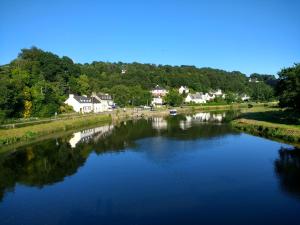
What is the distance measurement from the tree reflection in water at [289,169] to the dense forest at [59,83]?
3285cm

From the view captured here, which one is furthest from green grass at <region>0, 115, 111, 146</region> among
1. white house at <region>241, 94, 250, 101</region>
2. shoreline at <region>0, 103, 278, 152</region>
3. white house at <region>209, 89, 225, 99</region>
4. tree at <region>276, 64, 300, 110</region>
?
white house at <region>241, 94, 250, 101</region>

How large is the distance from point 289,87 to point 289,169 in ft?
76.9

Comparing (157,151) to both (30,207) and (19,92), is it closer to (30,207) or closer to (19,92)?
(30,207)

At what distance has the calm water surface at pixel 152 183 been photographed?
1695 cm

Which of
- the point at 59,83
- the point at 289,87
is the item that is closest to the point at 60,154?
the point at 289,87

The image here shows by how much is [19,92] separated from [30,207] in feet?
124

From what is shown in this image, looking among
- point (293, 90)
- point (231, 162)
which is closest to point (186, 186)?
point (231, 162)

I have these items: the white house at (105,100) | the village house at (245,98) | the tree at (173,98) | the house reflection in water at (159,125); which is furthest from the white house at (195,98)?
the house reflection in water at (159,125)

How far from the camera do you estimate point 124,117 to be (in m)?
75.0

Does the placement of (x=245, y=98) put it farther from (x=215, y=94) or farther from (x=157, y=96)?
(x=157, y=96)

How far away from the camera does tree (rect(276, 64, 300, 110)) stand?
43.8m

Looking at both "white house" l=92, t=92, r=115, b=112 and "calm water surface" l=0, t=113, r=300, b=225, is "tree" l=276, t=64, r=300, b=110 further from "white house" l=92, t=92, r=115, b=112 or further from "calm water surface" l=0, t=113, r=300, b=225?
"white house" l=92, t=92, r=115, b=112

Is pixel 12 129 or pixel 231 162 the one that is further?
pixel 12 129

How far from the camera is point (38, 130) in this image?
43.0 m
